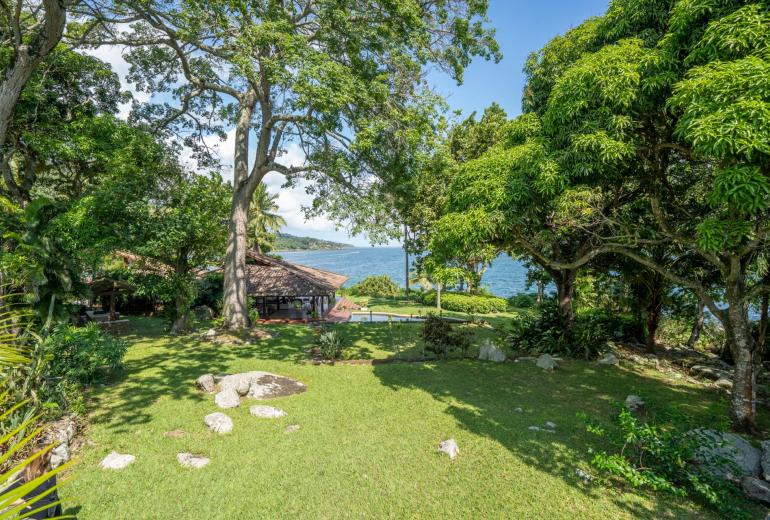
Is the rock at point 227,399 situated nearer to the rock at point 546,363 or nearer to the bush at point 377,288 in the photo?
the rock at point 546,363

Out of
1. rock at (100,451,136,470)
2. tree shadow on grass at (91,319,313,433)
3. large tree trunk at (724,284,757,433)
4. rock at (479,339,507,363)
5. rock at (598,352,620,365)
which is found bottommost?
tree shadow on grass at (91,319,313,433)

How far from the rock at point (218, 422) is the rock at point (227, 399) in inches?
29.1

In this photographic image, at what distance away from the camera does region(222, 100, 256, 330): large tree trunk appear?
14.4 m

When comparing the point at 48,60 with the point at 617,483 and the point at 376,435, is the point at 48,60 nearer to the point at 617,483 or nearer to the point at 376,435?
the point at 376,435

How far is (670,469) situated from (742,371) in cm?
365

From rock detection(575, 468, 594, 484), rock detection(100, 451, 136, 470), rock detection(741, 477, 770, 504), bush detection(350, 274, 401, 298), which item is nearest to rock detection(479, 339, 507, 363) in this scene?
rock detection(575, 468, 594, 484)

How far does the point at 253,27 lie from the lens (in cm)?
939

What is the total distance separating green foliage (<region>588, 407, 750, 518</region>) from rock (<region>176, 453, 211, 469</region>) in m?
5.83

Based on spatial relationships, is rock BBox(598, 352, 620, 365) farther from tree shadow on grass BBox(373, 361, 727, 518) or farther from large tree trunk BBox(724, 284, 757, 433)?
large tree trunk BBox(724, 284, 757, 433)

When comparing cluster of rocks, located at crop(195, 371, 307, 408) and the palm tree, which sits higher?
the palm tree

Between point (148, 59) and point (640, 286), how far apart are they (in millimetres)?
21239

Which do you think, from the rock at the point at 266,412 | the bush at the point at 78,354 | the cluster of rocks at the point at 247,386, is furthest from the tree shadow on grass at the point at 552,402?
the bush at the point at 78,354

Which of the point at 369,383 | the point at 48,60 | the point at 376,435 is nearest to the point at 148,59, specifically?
the point at 48,60

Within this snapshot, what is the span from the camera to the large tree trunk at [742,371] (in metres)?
6.83
